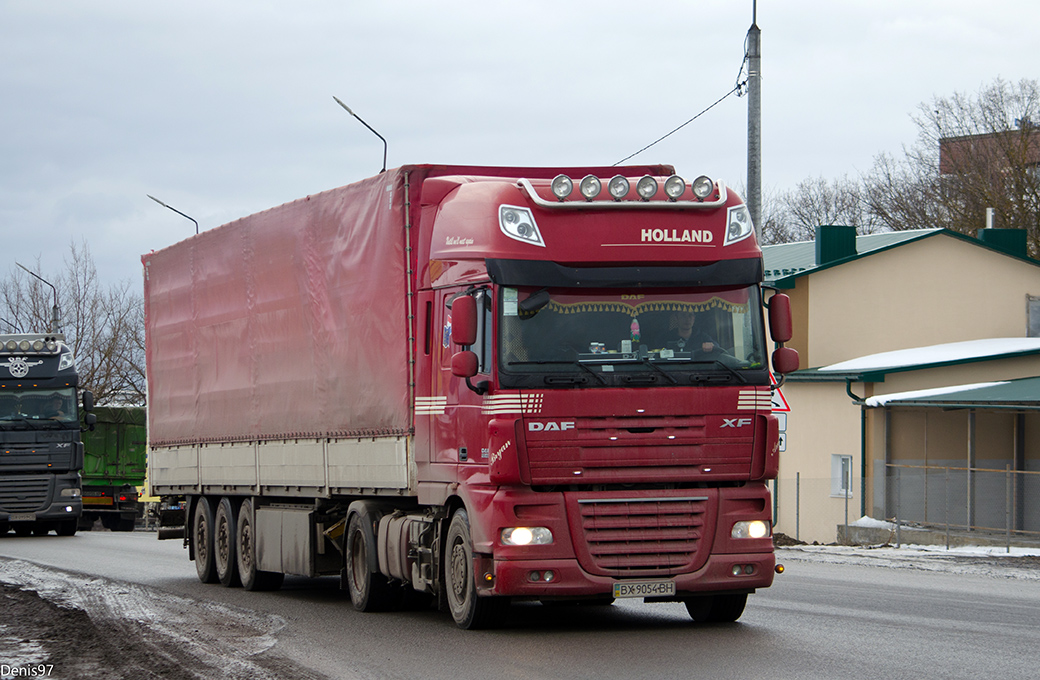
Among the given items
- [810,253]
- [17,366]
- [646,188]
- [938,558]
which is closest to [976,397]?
[938,558]

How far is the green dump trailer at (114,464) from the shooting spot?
41.7 m

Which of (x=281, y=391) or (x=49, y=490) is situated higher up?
(x=281, y=391)

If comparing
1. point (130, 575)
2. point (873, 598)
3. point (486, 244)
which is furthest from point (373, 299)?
point (130, 575)

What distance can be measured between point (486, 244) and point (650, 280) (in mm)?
1339

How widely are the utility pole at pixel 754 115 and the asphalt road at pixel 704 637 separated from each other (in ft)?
27.2

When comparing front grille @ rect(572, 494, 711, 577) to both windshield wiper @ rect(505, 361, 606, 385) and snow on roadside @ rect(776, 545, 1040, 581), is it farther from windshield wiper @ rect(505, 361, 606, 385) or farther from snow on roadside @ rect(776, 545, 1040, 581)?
snow on roadside @ rect(776, 545, 1040, 581)

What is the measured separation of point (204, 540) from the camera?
1939cm

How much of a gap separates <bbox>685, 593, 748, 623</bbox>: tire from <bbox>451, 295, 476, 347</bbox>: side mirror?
3.10m

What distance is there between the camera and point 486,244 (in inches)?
460

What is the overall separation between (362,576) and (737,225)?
5.32 m

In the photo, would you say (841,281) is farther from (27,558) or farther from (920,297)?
(27,558)

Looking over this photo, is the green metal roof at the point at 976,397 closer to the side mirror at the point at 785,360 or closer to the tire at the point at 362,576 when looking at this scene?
the side mirror at the point at 785,360

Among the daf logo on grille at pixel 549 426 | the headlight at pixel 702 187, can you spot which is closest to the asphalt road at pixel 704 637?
the daf logo on grille at pixel 549 426

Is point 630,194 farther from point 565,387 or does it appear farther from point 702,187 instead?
point 565,387
